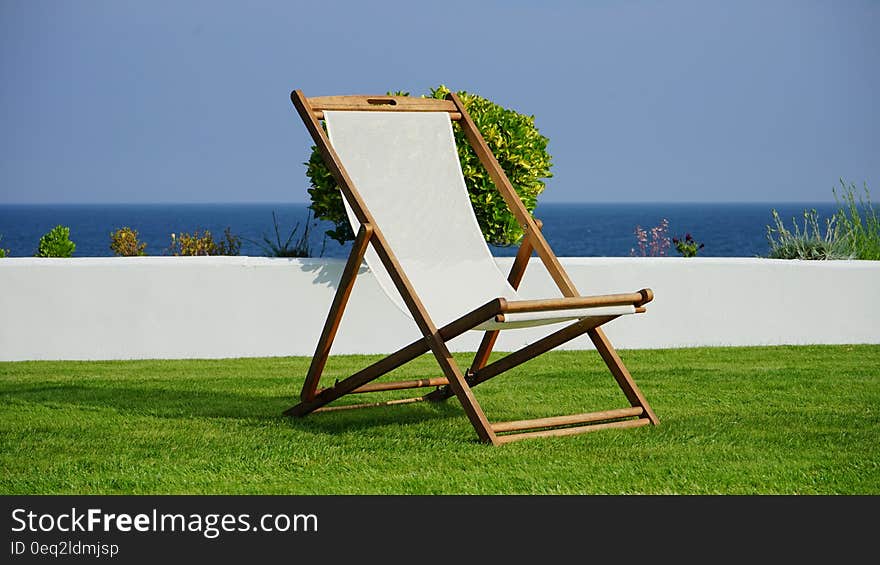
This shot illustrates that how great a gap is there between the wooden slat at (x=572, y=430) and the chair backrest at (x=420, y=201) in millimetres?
528

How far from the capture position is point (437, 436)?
4.09 metres

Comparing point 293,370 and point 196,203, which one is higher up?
point 293,370

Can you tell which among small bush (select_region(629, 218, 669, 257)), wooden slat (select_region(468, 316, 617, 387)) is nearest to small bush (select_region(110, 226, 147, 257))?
small bush (select_region(629, 218, 669, 257))

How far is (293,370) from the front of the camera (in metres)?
6.04

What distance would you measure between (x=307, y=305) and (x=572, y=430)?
2902 millimetres

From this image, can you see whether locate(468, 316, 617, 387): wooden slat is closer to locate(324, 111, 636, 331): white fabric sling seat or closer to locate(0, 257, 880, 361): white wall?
locate(324, 111, 636, 331): white fabric sling seat

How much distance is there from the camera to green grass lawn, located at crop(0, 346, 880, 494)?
3432 mm

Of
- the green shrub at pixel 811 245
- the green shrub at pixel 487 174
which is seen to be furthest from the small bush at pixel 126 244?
the green shrub at pixel 811 245

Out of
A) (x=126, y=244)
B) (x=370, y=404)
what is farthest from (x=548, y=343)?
(x=126, y=244)

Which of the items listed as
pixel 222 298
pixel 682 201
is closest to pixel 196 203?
pixel 682 201

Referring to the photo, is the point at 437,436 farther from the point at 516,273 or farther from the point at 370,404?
the point at 516,273
